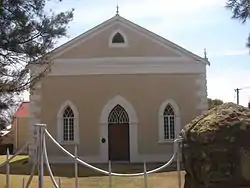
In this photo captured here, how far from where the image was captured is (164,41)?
2580 centimetres

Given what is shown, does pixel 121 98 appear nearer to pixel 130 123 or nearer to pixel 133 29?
pixel 130 123

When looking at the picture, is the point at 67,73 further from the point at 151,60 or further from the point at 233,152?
the point at 233,152

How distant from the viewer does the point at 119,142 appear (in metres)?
25.7

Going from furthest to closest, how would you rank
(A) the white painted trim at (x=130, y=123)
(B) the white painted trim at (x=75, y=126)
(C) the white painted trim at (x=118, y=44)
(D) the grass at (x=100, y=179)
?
(C) the white painted trim at (x=118, y=44), (B) the white painted trim at (x=75, y=126), (A) the white painted trim at (x=130, y=123), (D) the grass at (x=100, y=179)

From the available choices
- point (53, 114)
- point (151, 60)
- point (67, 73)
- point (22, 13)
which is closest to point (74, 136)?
point (53, 114)

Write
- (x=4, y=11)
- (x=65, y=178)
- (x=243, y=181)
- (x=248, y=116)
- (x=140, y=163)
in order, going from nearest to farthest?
(x=243, y=181), (x=248, y=116), (x=4, y=11), (x=65, y=178), (x=140, y=163)

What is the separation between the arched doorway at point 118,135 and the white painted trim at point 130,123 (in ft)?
0.74

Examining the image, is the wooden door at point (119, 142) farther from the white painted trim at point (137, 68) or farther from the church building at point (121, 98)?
the white painted trim at point (137, 68)

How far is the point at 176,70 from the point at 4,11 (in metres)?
15.9

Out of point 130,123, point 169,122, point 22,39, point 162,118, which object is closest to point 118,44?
point 130,123

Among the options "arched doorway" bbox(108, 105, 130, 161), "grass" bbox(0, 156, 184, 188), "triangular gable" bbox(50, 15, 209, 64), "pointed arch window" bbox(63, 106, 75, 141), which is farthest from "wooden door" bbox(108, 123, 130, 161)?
"triangular gable" bbox(50, 15, 209, 64)

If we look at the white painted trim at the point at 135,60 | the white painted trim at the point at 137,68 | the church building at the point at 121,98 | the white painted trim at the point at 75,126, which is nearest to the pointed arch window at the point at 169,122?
the church building at the point at 121,98

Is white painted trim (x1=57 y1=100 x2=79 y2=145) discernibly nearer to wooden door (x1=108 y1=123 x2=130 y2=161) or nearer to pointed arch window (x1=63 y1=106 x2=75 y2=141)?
pointed arch window (x1=63 y1=106 x2=75 y2=141)

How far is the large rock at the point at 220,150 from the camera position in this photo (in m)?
6.72
